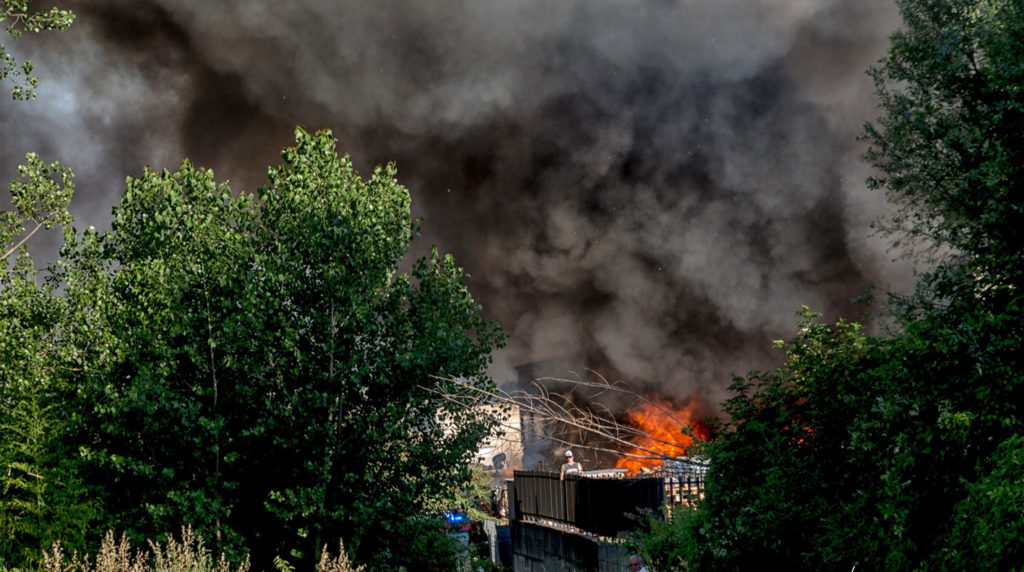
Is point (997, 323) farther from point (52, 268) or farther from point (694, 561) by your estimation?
point (52, 268)

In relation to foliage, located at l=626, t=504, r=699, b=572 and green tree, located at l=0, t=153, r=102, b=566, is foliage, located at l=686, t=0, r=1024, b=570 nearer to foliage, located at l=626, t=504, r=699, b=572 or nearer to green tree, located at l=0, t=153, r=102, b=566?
foliage, located at l=626, t=504, r=699, b=572

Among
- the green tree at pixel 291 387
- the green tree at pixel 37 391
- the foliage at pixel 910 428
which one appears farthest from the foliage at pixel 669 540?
the green tree at pixel 37 391

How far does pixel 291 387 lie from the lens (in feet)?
45.6

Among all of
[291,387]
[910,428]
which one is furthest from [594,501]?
[910,428]

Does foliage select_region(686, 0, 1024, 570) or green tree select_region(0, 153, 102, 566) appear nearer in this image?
foliage select_region(686, 0, 1024, 570)

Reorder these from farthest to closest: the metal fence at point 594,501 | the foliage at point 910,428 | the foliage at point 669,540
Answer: the metal fence at point 594,501 → the foliage at point 669,540 → the foliage at point 910,428

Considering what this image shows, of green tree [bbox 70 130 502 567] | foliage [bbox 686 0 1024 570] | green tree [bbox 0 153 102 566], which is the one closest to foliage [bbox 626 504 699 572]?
foliage [bbox 686 0 1024 570]

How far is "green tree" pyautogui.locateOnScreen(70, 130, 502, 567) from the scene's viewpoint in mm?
13320

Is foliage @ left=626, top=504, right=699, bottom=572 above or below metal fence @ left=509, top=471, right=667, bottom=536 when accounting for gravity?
below

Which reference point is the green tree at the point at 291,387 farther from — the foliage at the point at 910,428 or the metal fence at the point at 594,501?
the foliage at the point at 910,428

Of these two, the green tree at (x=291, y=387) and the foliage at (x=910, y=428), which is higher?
the green tree at (x=291, y=387)

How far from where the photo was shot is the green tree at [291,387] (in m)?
13.3

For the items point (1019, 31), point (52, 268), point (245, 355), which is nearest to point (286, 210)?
point (245, 355)

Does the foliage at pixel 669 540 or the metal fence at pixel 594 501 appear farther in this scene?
the metal fence at pixel 594 501
